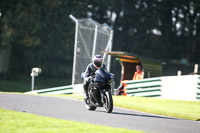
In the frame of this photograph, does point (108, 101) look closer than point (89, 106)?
Yes

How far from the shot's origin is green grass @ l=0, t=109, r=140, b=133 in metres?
7.70

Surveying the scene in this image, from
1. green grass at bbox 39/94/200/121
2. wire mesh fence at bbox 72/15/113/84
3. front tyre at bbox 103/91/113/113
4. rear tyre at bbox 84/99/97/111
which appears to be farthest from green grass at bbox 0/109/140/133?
wire mesh fence at bbox 72/15/113/84

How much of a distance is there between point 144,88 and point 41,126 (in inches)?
472

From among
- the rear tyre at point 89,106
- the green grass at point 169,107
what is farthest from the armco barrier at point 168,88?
the rear tyre at point 89,106

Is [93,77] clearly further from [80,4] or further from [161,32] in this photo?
[161,32]

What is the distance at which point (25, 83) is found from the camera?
38438mm

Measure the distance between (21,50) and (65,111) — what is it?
31683 millimetres

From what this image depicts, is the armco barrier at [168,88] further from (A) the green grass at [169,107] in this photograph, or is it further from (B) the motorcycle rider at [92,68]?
(B) the motorcycle rider at [92,68]

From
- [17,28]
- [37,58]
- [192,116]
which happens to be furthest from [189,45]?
[192,116]

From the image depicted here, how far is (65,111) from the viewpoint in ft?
37.8

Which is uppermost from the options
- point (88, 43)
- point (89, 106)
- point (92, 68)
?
point (88, 43)

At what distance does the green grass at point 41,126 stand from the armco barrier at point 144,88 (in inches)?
398

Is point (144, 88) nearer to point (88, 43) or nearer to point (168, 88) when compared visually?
point (168, 88)

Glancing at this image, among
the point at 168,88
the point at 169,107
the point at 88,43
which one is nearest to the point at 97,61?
the point at 169,107
